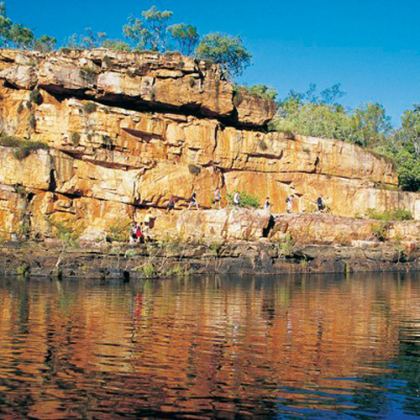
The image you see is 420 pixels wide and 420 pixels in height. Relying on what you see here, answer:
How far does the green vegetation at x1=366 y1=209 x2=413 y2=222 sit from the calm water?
2506 cm

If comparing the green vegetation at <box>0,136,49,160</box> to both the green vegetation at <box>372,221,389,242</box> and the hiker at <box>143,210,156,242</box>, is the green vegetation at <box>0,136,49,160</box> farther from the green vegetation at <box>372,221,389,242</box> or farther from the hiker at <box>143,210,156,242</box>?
the green vegetation at <box>372,221,389,242</box>

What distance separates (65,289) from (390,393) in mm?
20052

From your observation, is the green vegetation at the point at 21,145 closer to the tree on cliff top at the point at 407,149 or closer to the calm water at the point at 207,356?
the calm water at the point at 207,356

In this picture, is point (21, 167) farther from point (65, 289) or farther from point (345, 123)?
point (345, 123)

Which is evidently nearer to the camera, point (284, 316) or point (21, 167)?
point (284, 316)

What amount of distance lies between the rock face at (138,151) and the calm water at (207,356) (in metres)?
16.8

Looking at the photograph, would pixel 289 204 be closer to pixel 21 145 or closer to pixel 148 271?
pixel 148 271

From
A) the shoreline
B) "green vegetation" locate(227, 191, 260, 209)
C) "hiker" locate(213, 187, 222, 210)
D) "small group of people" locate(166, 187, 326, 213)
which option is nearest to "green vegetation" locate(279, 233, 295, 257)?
the shoreline

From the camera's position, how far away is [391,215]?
5144 centimetres

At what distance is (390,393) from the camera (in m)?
11.6

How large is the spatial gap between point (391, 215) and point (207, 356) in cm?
3957

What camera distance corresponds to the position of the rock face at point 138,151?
43.1 meters

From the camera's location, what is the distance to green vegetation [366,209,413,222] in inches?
2005

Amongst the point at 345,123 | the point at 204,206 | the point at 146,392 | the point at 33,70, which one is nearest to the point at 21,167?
the point at 33,70
